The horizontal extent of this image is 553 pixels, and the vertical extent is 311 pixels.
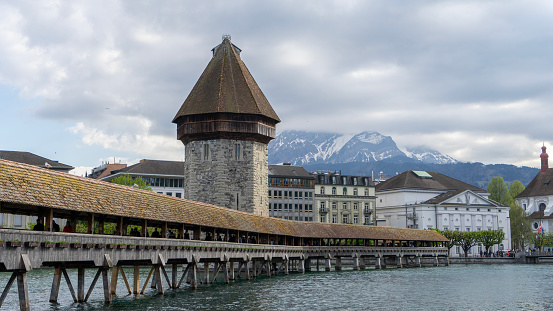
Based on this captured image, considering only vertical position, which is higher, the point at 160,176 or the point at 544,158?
the point at 544,158

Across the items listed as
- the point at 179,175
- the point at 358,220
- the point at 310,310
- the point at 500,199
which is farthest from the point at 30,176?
the point at 500,199

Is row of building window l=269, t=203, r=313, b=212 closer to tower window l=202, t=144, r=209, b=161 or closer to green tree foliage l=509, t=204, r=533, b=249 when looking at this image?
tower window l=202, t=144, r=209, b=161

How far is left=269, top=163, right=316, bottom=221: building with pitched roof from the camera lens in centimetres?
8450

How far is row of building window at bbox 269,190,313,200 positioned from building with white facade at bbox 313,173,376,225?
3588 mm

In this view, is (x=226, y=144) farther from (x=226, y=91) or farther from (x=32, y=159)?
(x=32, y=159)

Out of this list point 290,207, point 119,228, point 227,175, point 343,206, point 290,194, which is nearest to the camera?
point 119,228

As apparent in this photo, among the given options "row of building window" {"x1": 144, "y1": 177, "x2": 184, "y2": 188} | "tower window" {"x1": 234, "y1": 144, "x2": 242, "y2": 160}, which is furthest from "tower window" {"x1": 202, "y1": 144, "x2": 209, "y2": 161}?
"row of building window" {"x1": 144, "y1": 177, "x2": 184, "y2": 188}

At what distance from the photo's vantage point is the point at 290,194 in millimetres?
85938

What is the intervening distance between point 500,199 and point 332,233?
68482 mm

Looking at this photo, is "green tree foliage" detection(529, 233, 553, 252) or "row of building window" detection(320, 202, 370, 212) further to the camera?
"row of building window" detection(320, 202, 370, 212)

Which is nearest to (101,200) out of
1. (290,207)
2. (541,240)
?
(290,207)

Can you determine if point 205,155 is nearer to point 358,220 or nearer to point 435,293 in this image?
point 435,293

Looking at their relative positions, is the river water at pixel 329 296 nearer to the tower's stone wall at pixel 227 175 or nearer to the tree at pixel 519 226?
the tower's stone wall at pixel 227 175

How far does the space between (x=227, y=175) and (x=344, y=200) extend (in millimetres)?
41703
